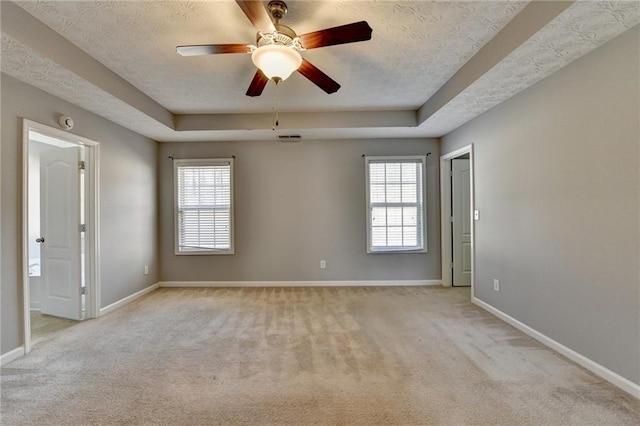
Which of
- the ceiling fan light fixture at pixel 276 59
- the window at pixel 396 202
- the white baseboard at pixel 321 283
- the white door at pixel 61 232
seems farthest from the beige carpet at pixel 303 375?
the ceiling fan light fixture at pixel 276 59

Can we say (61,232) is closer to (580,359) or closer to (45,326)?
(45,326)

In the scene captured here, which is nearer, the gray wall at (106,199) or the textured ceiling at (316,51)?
the textured ceiling at (316,51)

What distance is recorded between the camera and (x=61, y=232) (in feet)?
10.9

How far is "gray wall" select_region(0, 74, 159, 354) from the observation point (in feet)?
7.79

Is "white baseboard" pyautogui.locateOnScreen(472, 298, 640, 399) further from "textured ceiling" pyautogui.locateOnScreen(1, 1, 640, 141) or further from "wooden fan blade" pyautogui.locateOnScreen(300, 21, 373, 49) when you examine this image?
"wooden fan blade" pyautogui.locateOnScreen(300, 21, 373, 49)

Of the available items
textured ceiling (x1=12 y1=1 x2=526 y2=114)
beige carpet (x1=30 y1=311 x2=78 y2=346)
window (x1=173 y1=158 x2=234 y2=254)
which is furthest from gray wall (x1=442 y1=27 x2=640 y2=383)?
beige carpet (x1=30 y1=311 x2=78 y2=346)

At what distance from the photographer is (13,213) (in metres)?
Answer: 2.42

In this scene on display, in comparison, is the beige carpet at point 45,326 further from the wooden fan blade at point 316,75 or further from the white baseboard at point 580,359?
the white baseboard at point 580,359

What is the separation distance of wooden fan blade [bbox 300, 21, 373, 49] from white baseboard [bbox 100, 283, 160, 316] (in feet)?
12.5

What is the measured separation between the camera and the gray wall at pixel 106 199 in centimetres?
237

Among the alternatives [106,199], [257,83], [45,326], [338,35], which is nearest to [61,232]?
[106,199]

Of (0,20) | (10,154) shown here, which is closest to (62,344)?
(10,154)

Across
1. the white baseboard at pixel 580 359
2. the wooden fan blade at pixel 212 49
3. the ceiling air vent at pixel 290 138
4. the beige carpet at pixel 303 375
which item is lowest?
the beige carpet at pixel 303 375

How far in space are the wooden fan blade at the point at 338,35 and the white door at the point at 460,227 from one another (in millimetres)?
3460
